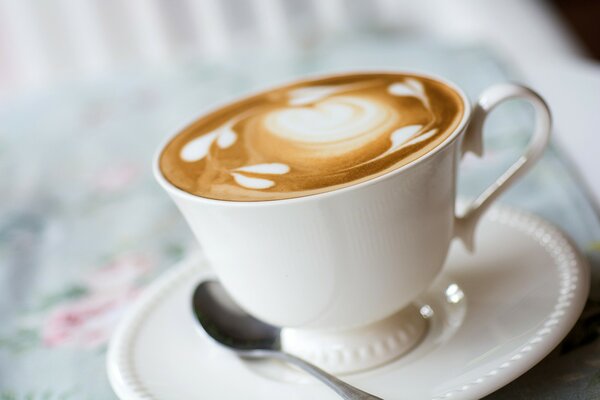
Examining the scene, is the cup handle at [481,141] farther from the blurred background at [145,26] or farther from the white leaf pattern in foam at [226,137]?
the blurred background at [145,26]

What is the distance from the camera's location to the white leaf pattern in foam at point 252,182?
44 centimetres

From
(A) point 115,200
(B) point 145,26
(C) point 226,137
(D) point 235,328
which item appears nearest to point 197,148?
(C) point 226,137

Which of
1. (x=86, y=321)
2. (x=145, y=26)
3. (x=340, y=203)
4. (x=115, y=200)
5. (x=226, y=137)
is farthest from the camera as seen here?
(x=145, y=26)

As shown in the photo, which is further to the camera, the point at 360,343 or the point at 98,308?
the point at 98,308

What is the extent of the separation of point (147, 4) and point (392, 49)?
29.2 inches

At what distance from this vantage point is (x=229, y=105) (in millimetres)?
577

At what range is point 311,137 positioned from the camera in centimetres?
49

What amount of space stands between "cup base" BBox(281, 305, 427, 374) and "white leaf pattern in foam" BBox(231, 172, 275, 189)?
114 millimetres

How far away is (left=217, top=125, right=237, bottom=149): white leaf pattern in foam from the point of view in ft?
1.66

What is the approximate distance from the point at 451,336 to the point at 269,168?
0.16 metres

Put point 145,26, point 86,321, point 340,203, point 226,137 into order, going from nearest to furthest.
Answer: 1. point 340,203
2. point 226,137
3. point 86,321
4. point 145,26

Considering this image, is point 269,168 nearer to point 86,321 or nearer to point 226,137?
point 226,137

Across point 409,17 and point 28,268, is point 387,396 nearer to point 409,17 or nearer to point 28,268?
point 28,268

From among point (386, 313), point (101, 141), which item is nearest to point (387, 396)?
point (386, 313)
